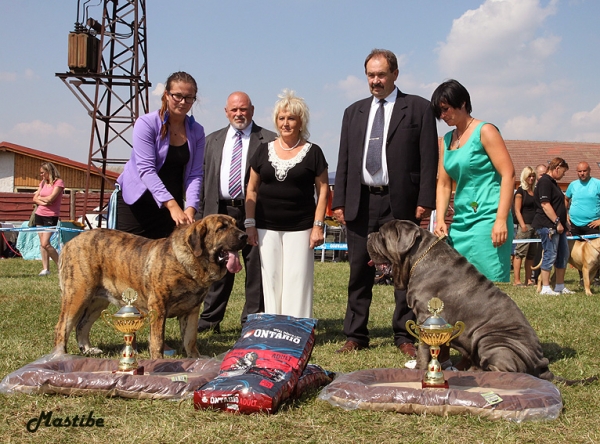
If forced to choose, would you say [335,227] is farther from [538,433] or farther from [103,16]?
[538,433]

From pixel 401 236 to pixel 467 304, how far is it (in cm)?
61

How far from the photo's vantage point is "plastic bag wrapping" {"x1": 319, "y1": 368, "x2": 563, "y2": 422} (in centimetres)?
309

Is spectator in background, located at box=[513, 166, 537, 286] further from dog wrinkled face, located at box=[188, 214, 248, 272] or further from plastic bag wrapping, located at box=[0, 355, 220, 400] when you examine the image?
plastic bag wrapping, located at box=[0, 355, 220, 400]

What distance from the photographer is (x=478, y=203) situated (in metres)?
4.11

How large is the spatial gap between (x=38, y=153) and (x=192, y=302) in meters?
23.9

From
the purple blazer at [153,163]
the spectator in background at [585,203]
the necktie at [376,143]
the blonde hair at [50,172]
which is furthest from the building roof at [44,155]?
the necktie at [376,143]

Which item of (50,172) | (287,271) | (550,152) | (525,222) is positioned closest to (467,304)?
(287,271)

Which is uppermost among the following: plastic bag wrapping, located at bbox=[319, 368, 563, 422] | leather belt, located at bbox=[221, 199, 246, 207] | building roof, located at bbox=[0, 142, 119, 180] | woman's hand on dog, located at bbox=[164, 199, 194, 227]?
building roof, located at bbox=[0, 142, 119, 180]

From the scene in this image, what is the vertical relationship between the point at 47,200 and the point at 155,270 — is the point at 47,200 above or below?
above

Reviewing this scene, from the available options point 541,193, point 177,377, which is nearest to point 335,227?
point 541,193

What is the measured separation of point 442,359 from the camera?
4086 millimetres

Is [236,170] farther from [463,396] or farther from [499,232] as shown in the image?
[463,396]

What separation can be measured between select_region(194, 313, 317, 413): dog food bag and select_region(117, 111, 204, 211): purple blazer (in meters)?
1.43

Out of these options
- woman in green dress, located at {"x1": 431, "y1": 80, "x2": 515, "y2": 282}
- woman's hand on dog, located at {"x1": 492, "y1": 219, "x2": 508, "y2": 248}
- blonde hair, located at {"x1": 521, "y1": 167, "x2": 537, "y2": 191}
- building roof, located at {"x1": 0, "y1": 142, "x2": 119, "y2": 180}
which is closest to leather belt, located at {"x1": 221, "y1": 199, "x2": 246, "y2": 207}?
woman in green dress, located at {"x1": 431, "y1": 80, "x2": 515, "y2": 282}
